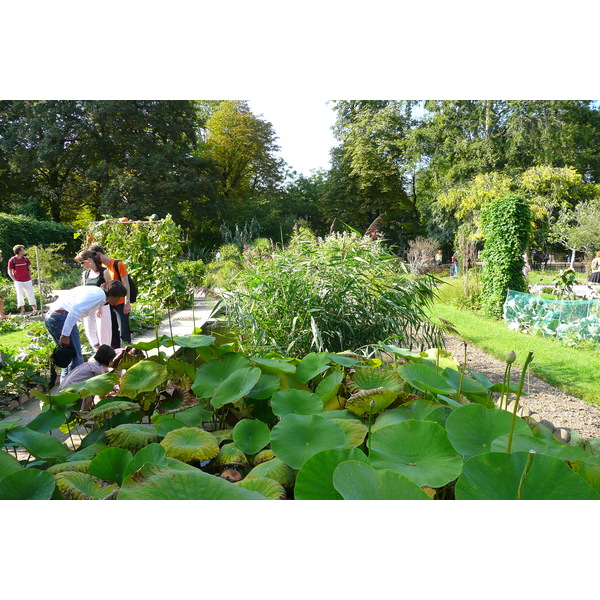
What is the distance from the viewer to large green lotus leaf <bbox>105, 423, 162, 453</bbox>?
35.8 inches

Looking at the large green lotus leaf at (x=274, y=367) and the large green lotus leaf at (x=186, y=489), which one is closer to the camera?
the large green lotus leaf at (x=186, y=489)

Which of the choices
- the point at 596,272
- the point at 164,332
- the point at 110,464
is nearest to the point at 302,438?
the point at 110,464

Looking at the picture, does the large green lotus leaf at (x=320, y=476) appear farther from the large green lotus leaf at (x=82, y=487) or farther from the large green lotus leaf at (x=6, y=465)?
the large green lotus leaf at (x=6, y=465)

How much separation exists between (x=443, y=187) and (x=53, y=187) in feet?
43.0

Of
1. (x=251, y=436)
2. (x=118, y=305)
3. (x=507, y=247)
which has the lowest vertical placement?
(x=118, y=305)

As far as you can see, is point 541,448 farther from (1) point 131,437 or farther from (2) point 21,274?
(2) point 21,274

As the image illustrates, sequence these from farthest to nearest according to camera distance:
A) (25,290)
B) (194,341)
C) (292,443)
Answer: (25,290) < (194,341) < (292,443)

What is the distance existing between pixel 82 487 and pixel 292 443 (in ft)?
1.15

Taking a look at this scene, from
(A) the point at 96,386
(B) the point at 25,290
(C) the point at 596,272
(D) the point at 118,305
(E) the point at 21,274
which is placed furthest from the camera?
(C) the point at 596,272

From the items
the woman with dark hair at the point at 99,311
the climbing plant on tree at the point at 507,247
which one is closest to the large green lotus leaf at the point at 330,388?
the woman with dark hair at the point at 99,311

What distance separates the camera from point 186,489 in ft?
1.94

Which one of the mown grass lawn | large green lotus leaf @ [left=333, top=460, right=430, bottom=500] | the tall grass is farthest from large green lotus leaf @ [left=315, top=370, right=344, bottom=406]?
the mown grass lawn

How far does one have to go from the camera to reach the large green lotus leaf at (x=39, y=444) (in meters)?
0.84
